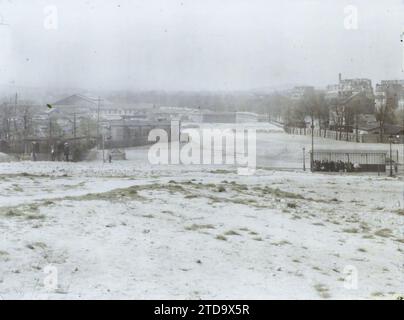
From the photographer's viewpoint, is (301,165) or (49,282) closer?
(49,282)

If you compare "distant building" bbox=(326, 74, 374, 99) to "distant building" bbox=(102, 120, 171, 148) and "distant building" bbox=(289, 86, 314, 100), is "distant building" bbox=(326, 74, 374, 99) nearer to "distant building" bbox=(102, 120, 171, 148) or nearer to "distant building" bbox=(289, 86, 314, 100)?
"distant building" bbox=(289, 86, 314, 100)

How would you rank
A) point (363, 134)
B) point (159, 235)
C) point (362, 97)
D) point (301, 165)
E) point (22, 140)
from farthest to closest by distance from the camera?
point (362, 97)
point (363, 134)
point (301, 165)
point (22, 140)
point (159, 235)

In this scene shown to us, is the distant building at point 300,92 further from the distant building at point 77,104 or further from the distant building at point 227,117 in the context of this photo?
the distant building at point 77,104

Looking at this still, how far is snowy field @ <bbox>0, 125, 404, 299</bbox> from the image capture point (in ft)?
20.6

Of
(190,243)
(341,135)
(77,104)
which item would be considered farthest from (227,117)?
(190,243)

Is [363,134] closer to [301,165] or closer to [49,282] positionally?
[301,165]

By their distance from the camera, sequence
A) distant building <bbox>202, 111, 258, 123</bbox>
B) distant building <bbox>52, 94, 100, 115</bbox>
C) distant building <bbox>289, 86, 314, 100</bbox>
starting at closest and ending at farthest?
distant building <bbox>52, 94, 100, 115</bbox>, distant building <bbox>202, 111, 258, 123</bbox>, distant building <bbox>289, 86, 314, 100</bbox>

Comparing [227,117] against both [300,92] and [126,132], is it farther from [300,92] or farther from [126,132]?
[126,132]

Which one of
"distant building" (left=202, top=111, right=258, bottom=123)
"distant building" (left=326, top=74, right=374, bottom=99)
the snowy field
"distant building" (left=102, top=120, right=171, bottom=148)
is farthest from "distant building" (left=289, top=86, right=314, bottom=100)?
the snowy field
